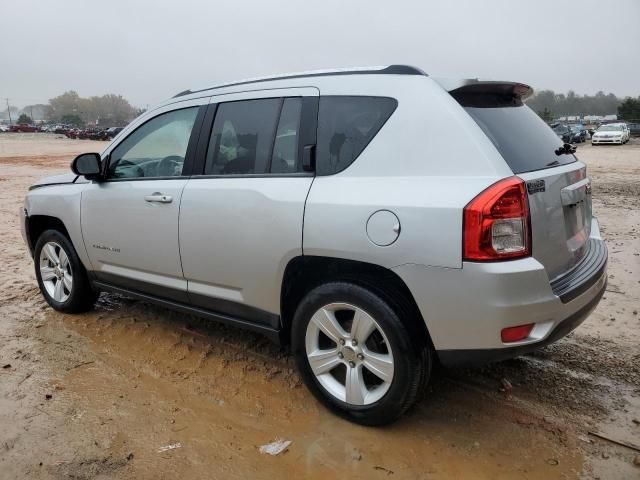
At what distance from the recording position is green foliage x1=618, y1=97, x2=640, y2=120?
54031 mm

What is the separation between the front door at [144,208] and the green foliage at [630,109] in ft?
203

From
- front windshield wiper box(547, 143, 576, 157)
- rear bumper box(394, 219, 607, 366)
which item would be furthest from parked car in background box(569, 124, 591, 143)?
rear bumper box(394, 219, 607, 366)

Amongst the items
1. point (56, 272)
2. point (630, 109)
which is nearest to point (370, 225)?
point (56, 272)

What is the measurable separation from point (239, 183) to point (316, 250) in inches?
28.5

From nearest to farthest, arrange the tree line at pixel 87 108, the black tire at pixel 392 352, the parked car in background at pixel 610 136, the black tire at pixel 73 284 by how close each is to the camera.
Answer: the black tire at pixel 392 352 < the black tire at pixel 73 284 < the parked car in background at pixel 610 136 < the tree line at pixel 87 108

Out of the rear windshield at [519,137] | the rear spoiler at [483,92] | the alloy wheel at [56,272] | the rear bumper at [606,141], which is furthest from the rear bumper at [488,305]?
the rear bumper at [606,141]

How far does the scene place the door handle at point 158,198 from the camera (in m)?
3.47

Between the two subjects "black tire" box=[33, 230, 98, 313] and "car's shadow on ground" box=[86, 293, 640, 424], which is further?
"black tire" box=[33, 230, 98, 313]

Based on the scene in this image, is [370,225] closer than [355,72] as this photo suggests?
Yes

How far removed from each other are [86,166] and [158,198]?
0.82 metres

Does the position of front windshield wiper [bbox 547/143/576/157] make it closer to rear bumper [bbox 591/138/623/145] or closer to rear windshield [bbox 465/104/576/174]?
rear windshield [bbox 465/104/576/174]

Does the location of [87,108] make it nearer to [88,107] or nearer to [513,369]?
[88,107]

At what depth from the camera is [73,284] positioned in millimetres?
4441

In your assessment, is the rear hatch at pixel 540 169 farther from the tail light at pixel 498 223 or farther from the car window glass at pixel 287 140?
the car window glass at pixel 287 140
